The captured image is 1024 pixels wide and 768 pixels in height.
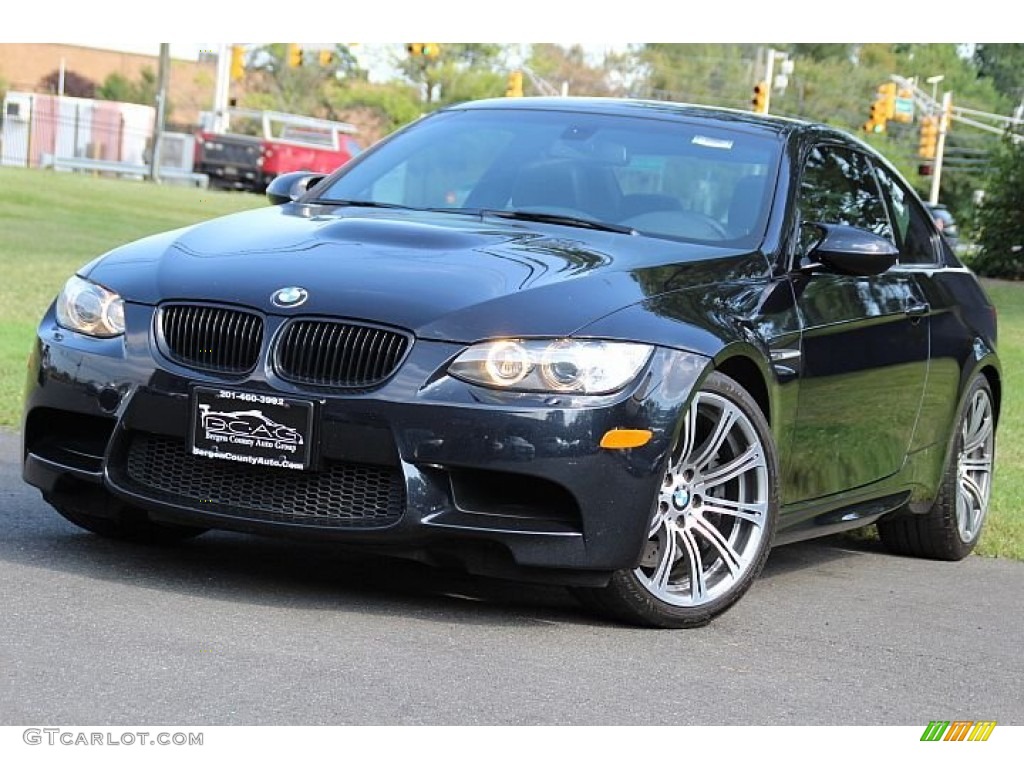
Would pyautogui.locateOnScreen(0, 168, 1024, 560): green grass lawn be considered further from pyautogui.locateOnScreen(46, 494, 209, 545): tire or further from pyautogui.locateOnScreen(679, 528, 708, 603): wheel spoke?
pyautogui.locateOnScreen(46, 494, 209, 545): tire

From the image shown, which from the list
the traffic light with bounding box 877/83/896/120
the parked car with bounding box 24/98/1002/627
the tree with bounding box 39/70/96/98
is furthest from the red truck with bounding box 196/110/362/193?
the parked car with bounding box 24/98/1002/627

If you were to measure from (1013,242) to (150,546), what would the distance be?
2577cm

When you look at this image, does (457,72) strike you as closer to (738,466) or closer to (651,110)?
(651,110)

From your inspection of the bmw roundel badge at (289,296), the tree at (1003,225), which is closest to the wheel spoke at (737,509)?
the bmw roundel badge at (289,296)

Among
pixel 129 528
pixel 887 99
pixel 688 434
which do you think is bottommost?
pixel 129 528

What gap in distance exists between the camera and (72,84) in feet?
334

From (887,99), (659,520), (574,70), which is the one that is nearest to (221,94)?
(887,99)

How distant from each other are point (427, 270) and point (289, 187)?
1782mm

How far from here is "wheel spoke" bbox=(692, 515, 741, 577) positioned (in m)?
5.87

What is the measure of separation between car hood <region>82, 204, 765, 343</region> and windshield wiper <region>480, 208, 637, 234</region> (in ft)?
0.39

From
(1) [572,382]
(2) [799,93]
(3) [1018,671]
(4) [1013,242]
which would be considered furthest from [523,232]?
(2) [799,93]

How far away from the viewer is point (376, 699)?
450 centimetres

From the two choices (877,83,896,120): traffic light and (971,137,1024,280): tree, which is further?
(877,83,896,120): traffic light
